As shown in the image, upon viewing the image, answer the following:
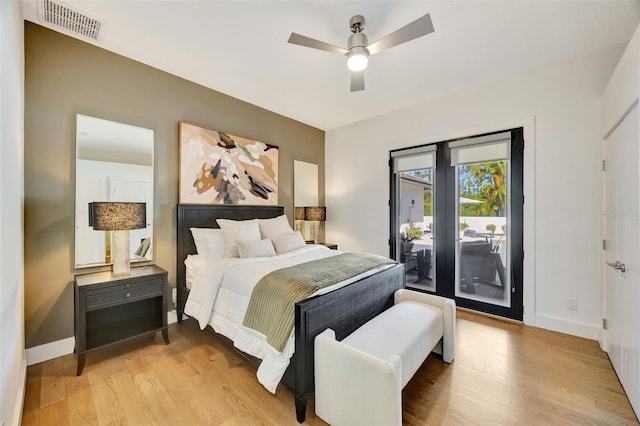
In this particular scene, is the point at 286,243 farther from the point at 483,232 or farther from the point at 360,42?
the point at 483,232

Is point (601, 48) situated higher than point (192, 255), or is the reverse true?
point (601, 48)

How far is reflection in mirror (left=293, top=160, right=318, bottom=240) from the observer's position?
4.55m

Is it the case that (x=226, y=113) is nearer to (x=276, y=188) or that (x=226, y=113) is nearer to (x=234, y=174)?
(x=234, y=174)

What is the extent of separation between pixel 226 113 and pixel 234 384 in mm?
3182

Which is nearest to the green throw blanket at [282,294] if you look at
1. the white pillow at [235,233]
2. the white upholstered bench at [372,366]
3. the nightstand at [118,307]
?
the white upholstered bench at [372,366]

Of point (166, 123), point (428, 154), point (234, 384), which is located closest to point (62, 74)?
point (166, 123)

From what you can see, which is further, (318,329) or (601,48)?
(601,48)

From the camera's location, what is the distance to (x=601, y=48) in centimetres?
258

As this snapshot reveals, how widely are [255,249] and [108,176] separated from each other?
1.64 meters

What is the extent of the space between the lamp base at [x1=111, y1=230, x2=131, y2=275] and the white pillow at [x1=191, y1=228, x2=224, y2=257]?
2.26ft

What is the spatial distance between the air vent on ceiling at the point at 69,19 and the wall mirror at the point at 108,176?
0.74m

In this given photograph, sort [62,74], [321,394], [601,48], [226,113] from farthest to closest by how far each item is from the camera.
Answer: [226,113], [601,48], [62,74], [321,394]

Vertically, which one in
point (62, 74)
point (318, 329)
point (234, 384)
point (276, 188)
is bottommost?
point (234, 384)

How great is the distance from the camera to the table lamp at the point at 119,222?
226 cm
